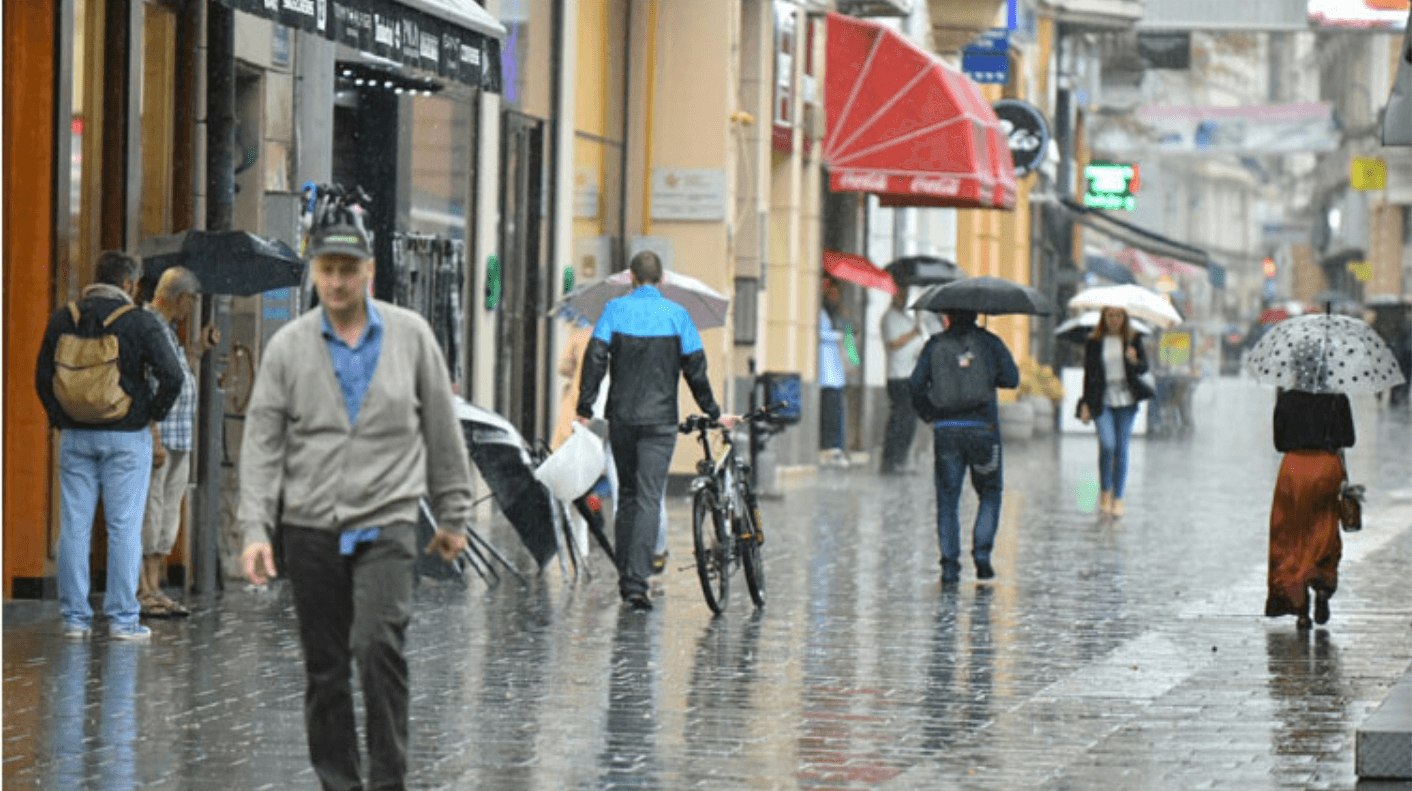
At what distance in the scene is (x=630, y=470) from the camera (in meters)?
15.4

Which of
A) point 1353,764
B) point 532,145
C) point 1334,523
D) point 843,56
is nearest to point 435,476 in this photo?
point 1353,764

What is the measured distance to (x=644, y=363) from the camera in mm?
15289

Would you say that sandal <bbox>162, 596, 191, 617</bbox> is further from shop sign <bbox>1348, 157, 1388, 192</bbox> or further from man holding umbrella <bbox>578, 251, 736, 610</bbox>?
shop sign <bbox>1348, 157, 1388, 192</bbox>

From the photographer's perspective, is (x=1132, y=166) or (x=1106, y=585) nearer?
(x=1106, y=585)

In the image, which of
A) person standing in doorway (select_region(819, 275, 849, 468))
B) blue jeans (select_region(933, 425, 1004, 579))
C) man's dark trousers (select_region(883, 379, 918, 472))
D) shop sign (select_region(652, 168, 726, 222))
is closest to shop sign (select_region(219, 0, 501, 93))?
blue jeans (select_region(933, 425, 1004, 579))

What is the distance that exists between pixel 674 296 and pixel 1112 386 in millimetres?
7394

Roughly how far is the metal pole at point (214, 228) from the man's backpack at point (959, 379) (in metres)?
4.11

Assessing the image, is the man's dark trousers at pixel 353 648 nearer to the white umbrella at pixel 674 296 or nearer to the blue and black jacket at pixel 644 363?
the blue and black jacket at pixel 644 363

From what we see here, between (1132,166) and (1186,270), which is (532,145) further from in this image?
(1186,270)

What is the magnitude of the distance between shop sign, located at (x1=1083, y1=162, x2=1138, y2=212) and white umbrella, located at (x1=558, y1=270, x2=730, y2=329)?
3907 centimetres

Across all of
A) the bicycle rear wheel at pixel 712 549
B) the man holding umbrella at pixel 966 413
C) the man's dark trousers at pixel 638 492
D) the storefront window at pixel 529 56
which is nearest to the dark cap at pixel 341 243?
the bicycle rear wheel at pixel 712 549

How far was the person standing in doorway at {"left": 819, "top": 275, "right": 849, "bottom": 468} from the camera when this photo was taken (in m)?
32.1

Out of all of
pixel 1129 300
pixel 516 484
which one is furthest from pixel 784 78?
pixel 516 484

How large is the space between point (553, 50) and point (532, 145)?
0.80 meters
